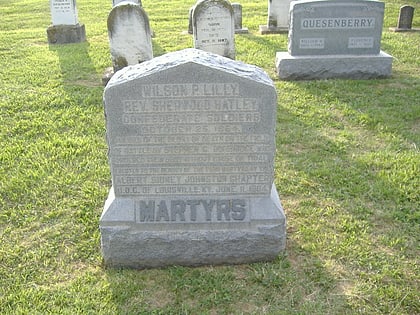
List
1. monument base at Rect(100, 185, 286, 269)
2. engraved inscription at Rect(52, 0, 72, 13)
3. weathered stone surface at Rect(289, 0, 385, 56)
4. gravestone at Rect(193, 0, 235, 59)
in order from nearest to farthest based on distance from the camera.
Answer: monument base at Rect(100, 185, 286, 269), weathered stone surface at Rect(289, 0, 385, 56), gravestone at Rect(193, 0, 235, 59), engraved inscription at Rect(52, 0, 72, 13)

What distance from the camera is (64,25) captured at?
11148 millimetres

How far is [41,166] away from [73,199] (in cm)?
84

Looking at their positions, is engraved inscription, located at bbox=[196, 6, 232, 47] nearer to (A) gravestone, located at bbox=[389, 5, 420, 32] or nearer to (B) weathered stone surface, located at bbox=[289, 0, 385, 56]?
(B) weathered stone surface, located at bbox=[289, 0, 385, 56]

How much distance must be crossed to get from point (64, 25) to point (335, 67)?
22.5 ft

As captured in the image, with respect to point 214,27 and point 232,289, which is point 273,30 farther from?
point 232,289

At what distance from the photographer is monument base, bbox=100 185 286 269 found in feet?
A: 11.0

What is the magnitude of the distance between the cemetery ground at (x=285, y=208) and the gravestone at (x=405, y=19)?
383 cm

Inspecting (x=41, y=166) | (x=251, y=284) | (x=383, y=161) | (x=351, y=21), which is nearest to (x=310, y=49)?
(x=351, y=21)

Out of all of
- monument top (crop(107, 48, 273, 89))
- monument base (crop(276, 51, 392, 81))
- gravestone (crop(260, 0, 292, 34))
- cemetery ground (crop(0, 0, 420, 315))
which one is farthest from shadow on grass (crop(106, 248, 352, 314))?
gravestone (crop(260, 0, 292, 34))

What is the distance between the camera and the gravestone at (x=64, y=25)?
11.0 m

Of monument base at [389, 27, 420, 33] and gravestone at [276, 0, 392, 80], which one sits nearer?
gravestone at [276, 0, 392, 80]

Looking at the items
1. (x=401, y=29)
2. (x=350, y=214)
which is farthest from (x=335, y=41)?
(x=401, y=29)

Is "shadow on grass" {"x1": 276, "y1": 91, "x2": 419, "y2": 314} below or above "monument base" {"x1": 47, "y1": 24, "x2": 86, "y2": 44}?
below

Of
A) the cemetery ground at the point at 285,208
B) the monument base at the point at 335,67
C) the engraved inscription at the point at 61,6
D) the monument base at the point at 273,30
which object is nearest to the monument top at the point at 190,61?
the cemetery ground at the point at 285,208
